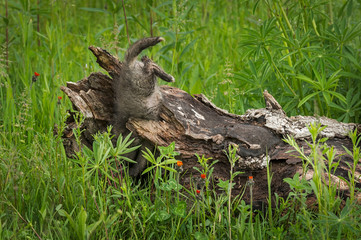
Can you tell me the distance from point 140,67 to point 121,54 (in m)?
1.88

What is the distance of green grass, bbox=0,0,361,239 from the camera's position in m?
2.36

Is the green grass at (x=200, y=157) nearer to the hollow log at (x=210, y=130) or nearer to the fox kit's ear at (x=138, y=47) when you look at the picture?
the hollow log at (x=210, y=130)

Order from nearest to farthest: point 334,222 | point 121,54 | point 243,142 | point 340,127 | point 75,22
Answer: point 334,222
point 243,142
point 340,127
point 121,54
point 75,22

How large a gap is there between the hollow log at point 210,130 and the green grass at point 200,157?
0.12 m

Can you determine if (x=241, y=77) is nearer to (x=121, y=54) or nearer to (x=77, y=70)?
(x=121, y=54)

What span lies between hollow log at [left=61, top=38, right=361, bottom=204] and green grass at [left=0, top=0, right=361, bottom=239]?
12cm

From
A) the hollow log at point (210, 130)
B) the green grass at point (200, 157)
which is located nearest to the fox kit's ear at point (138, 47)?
the hollow log at point (210, 130)

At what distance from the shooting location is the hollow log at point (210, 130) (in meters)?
2.87

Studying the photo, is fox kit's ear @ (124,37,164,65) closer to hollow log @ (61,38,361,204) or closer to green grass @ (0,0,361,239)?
hollow log @ (61,38,361,204)

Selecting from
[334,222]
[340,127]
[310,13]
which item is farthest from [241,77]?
[334,222]

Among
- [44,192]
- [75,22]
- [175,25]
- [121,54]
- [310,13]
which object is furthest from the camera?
[75,22]

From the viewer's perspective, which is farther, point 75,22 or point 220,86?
point 75,22

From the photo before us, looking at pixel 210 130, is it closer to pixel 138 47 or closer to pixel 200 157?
pixel 200 157

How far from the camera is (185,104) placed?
10.4 ft
